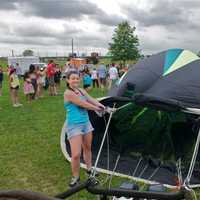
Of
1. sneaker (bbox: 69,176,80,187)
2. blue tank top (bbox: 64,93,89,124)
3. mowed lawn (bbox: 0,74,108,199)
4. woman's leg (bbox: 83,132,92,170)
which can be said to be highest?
blue tank top (bbox: 64,93,89,124)

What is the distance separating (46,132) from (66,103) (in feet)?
15.7

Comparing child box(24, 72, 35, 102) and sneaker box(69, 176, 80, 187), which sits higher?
child box(24, 72, 35, 102)

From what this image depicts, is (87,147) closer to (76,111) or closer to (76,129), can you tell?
(76,129)

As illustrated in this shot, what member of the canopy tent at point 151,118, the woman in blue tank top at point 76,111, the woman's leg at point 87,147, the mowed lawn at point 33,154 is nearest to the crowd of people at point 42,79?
the mowed lawn at point 33,154

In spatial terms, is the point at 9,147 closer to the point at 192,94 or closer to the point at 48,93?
the point at 192,94

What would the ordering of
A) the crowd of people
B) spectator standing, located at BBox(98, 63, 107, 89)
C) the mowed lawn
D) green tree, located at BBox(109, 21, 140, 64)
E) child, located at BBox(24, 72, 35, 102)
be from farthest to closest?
green tree, located at BBox(109, 21, 140, 64) → spectator standing, located at BBox(98, 63, 107, 89) → child, located at BBox(24, 72, 35, 102) → the crowd of people → the mowed lawn

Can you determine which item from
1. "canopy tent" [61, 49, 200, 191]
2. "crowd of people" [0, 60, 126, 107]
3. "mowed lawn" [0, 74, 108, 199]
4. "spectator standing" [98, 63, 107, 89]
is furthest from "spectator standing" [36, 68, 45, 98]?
"canopy tent" [61, 49, 200, 191]

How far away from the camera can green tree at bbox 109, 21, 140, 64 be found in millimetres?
55781

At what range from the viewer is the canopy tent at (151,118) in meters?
6.28

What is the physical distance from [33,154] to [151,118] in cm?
253

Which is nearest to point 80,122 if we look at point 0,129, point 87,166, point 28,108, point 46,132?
point 87,166

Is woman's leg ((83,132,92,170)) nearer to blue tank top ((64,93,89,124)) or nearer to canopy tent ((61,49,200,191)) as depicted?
blue tank top ((64,93,89,124))

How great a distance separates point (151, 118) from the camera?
744 cm

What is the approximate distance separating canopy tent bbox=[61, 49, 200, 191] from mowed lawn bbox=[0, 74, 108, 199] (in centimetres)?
53
